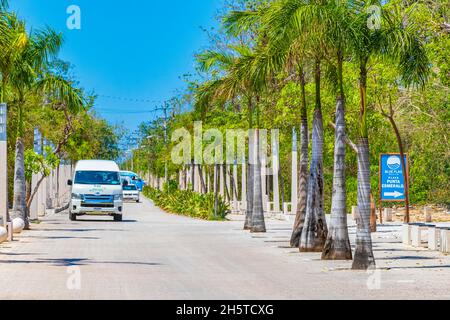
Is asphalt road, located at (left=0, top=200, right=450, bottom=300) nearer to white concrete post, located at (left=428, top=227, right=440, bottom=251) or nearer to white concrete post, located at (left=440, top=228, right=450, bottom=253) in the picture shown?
white concrete post, located at (left=440, top=228, right=450, bottom=253)

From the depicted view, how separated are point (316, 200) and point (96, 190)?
22538mm

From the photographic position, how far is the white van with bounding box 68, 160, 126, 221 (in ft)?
161

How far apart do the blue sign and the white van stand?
12594mm

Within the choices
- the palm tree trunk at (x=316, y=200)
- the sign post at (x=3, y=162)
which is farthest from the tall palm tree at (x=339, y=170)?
the sign post at (x=3, y=162)

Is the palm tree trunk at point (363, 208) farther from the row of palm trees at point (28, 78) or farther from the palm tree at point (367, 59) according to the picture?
the row of palm trees at point (28, 78)

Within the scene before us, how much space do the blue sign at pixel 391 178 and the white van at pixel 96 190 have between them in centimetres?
1259

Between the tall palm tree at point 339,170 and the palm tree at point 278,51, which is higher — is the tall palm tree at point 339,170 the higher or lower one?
the lower one

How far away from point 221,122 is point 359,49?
39853 mm

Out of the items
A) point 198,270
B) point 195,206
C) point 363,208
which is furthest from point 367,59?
point 195,206

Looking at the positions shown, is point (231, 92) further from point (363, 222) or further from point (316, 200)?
point (363, 222)

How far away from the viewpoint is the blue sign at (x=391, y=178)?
43625 millimetres

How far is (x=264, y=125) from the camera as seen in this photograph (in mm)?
50625

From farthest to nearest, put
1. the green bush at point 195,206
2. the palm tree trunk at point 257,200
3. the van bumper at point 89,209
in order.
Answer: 1. the green bush at point 195,206
2. the van bumper at point 89,209
3. the palm tree trunk at point 257,200
